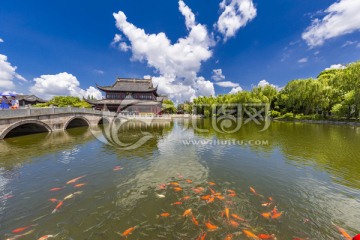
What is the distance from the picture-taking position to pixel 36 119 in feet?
65.5

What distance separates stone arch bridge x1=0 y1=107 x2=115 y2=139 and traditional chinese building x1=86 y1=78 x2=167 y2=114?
749 inches

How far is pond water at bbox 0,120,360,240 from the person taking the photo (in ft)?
16.7

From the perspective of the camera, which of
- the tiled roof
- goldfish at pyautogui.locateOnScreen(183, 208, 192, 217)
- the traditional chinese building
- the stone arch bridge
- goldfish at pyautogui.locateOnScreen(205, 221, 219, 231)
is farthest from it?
the tiled roof

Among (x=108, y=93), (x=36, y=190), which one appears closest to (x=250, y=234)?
(x=36, y=190)

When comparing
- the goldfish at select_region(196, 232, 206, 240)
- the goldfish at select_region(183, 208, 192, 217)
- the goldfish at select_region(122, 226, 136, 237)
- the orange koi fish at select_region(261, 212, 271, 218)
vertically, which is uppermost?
the goldfish at select_region(183, 208, 192, 217)

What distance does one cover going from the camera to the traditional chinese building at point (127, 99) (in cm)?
5025

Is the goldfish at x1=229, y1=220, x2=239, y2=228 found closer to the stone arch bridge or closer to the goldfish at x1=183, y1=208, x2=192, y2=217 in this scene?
the goldfish at x1=183, y1=208, x2=192, y2=217

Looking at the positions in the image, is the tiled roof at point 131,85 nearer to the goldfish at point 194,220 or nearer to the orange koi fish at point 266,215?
the goldfish at point 194,220

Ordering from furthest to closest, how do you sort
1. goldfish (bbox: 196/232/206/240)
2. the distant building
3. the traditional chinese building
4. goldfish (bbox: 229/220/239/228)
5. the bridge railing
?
1. the distant building
2. the traditional chinese building
3. the bridge railing
4. goldfish (bbox: 229/220/239/228)
5. goldfish (bbox: 196/232/206/240)

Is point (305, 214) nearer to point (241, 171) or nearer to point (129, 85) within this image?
point (241, 171)

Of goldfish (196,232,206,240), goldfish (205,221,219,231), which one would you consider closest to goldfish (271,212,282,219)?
goldfish (205,221,219,231)

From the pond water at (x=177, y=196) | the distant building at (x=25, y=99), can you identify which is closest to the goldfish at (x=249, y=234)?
the pond water at (x=177, y=196)

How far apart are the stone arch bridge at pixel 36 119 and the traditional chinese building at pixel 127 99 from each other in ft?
62.4

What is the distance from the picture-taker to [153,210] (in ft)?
19.8
